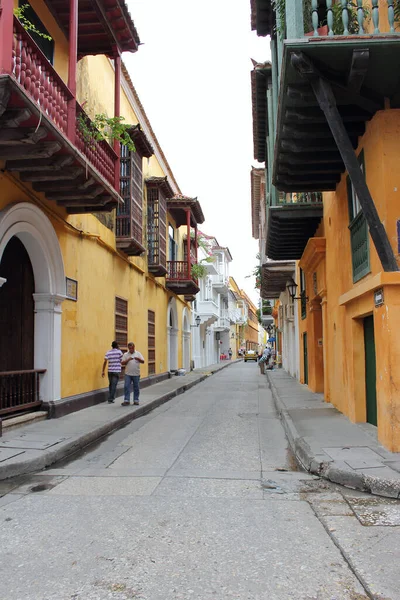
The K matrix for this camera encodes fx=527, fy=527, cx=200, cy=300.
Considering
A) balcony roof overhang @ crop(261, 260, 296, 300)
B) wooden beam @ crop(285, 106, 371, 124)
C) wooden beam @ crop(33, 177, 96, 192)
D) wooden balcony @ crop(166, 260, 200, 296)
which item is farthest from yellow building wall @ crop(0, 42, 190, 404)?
balcony roof overhang @ crop(261, 260, 296, 300)

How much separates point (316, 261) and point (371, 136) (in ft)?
18.3

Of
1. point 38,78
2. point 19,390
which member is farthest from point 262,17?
point 19,390

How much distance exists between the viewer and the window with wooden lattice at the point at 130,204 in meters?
14.5

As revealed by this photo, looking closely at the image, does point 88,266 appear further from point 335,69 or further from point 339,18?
point 339,18

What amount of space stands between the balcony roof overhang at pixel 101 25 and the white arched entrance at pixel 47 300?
3936mm

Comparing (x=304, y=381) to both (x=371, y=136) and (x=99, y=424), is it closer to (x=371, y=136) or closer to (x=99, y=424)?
(x=99, y=424)

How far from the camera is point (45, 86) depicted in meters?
7.52

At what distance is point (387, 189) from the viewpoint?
664 centimetres

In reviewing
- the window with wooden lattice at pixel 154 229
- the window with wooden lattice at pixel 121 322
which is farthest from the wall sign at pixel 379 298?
the window with wooden lattice at pixel 154 229

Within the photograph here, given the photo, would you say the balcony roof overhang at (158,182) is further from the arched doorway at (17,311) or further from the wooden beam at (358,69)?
the wooden beam at (358,69)

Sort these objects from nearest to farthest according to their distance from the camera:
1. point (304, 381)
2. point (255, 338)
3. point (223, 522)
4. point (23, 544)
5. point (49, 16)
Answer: point (23, 544), point (223, 522), point (49, 16), point (304, 381), point (255, 338)

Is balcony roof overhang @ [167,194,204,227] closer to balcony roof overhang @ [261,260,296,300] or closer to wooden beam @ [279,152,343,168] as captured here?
balcony roof overhang @ [261,260,296,300]

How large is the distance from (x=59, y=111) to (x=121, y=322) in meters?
7.84

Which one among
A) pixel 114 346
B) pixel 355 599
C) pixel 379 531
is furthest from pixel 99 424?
pixel 355 599
